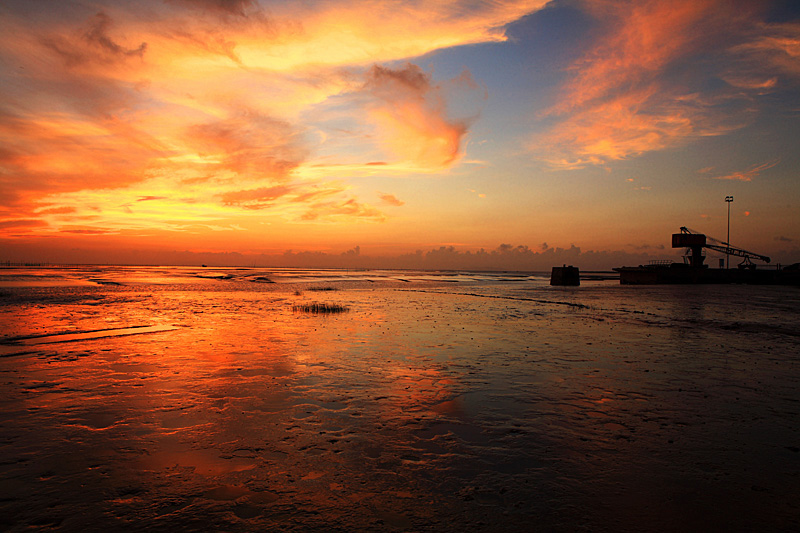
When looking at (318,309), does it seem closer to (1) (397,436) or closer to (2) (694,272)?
(1) (397,436)

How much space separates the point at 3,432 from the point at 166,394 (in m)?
2.74

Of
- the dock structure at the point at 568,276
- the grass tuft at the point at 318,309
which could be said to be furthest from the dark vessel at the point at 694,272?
the grass tuft at the point at 318,309

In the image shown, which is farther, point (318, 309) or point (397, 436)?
point (318, 309)

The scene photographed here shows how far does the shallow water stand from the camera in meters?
4.78

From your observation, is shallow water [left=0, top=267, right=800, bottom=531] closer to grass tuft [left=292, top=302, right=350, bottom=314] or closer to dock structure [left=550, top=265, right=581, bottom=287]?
grass tuft [left=292, top=302, right=350, bottom=314]

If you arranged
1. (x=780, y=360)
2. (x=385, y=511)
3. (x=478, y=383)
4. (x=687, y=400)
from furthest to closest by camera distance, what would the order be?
(x=780, y=360) < (x=478, y=383) < (x=687, y=400) < (x=385, y=511)

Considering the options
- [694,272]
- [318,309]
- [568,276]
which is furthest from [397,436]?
[694,272]

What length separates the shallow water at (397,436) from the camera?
4.78m

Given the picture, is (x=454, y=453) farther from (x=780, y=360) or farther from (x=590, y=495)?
(x=780, y=360)

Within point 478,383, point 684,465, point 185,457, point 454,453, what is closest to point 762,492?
point 684,465

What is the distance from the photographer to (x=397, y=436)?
7.04 meters

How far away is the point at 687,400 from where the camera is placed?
9039 millimetres

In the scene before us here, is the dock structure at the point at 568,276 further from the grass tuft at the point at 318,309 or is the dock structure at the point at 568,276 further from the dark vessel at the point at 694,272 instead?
the grass tuft at the point at 318,309

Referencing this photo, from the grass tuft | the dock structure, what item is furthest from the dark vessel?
the grass tuft
